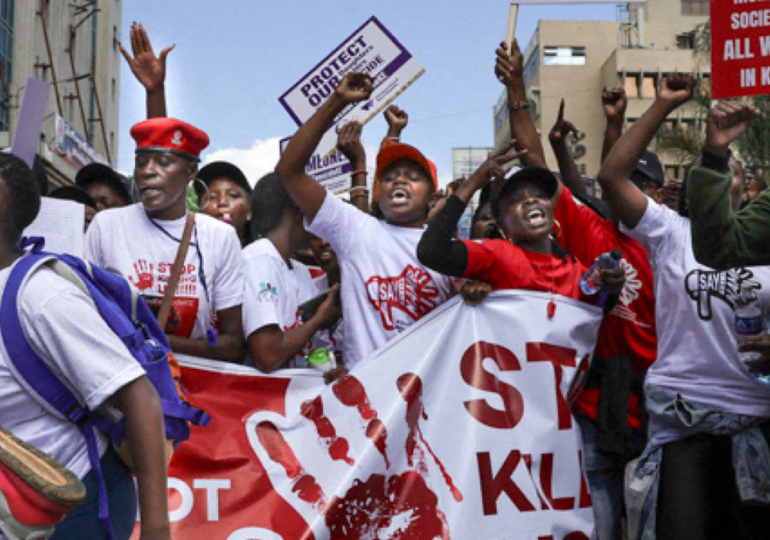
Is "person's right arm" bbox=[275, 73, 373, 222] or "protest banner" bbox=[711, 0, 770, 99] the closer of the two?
"person's right arm" bbox=[275, 73, 373, 222]

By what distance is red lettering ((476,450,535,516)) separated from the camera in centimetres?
434

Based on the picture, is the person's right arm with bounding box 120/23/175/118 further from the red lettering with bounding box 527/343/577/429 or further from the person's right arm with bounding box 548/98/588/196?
the red lettering with bounding box 527/343/577/429

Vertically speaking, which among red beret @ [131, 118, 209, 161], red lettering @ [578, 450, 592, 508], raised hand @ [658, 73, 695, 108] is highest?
raised hand @ [658, 73, 695, 108]

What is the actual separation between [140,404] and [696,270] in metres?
2.50

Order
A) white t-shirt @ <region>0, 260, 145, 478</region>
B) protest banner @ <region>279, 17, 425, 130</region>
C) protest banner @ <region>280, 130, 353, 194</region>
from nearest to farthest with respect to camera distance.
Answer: white t-shirt @ <region>0, 260, 145, 478</region>, protest banner @ <region>279, 17, 425, 130</region>, protest banner @ <region>280, 130, 353, 194</region>

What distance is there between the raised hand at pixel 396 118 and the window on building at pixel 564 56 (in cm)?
5823

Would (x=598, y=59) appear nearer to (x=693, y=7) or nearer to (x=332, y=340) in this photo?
(x=693, y=7)

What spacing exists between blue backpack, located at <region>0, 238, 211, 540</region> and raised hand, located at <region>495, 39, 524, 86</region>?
2.95 meters

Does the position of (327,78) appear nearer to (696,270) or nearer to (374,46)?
(374,46)

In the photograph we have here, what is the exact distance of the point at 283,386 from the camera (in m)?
4.60

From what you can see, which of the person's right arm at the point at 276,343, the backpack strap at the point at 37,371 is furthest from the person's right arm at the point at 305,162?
the backpack strap at the point at 37,371

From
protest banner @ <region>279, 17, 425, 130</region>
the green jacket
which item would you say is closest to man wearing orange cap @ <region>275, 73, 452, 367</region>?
the green jacket

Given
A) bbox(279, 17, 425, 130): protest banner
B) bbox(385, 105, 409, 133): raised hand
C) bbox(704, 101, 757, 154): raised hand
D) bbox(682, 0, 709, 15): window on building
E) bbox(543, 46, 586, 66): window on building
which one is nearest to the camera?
bbox(704, 101, 757, 154): raised hand

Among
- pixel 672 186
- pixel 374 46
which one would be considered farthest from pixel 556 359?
pixel 374 46
